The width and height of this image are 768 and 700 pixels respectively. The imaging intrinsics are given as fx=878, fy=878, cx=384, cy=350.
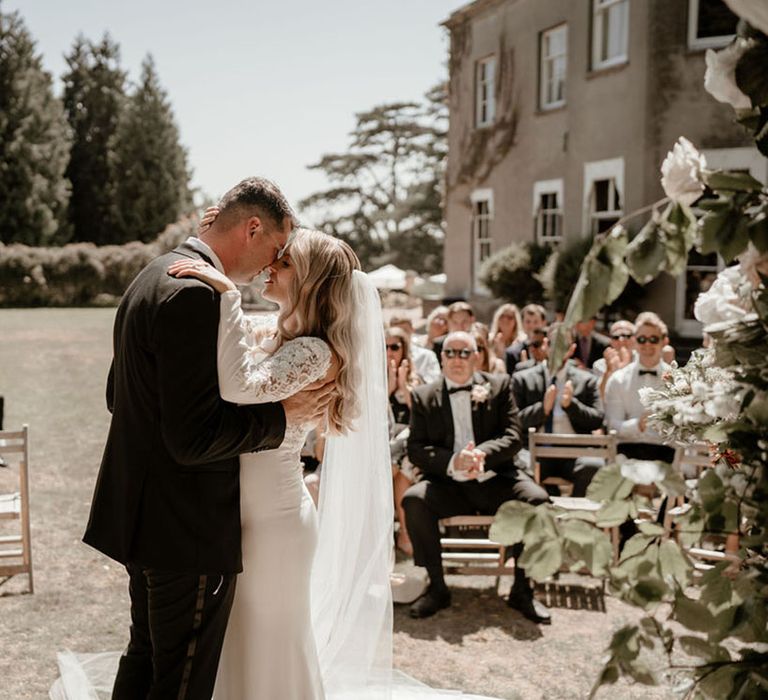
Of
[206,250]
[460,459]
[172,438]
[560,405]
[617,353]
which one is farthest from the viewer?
[617,353]

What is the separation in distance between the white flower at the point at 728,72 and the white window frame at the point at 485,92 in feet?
68.0

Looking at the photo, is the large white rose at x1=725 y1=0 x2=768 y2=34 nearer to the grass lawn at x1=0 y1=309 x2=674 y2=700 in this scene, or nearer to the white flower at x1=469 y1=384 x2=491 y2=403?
the grass lawn at x1=0 y1=309 x2=674 y2=700

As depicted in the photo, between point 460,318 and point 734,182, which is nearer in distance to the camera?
point 734,182

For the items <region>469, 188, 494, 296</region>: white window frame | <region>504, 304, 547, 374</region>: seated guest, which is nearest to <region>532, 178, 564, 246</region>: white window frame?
<region>469, 188, 494, 296</region>: white window frame

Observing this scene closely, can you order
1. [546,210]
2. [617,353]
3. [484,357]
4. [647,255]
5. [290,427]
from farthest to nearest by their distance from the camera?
[546,210] → [617,353] → [484,357] → [290,427] → [647,255]

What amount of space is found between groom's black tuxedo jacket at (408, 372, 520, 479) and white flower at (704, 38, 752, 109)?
4.96 metres

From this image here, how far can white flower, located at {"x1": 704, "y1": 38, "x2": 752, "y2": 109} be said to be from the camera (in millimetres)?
1513

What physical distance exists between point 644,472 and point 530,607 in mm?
4627

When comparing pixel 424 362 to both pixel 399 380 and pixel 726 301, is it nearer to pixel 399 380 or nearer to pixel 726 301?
pixel 399 380

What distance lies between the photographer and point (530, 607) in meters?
5.86

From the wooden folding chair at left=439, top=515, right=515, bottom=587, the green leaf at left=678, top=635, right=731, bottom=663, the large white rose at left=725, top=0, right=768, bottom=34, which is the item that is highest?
the large white rose at left=725, top=0, right=768, bottom=34

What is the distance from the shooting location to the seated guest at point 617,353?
27.8ft

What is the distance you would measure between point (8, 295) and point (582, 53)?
100 ft

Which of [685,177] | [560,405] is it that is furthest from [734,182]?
[560,405]
